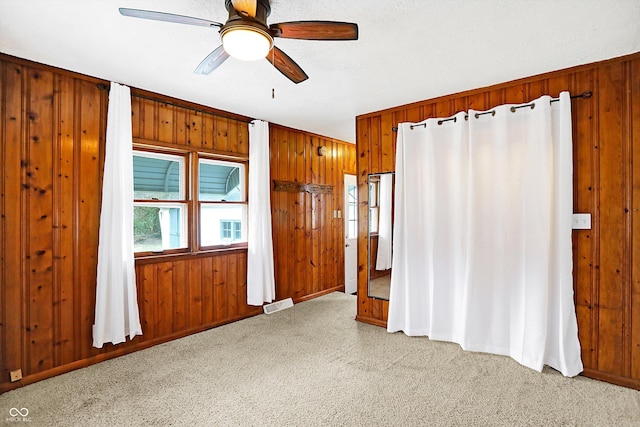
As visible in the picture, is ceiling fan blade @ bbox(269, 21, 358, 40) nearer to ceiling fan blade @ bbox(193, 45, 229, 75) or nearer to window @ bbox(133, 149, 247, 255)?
ceiling fan blade @ bbox(193, 45, 229, 75)

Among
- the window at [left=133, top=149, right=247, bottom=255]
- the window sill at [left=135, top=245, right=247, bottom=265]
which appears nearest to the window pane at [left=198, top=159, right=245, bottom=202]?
the window at [left=133, top=149, right=247, bottom=255]

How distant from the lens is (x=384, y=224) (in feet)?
12.5

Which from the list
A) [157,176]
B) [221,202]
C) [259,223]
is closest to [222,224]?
[221,202]

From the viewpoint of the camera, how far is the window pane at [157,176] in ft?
10.8

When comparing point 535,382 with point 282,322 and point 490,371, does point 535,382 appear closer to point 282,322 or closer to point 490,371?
point 490,371

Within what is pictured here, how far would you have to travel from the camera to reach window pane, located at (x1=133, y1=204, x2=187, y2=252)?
10.7ft

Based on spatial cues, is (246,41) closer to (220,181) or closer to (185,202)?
(185,202)

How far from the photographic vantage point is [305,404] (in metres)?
2.27

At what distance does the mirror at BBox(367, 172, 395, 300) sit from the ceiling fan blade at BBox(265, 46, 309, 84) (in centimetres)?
184

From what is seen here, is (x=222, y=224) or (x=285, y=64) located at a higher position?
(x=285, y=64)

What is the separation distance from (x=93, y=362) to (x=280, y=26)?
9.91 feet

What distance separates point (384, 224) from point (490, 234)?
114 cm

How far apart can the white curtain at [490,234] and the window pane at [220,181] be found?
1.92 meters

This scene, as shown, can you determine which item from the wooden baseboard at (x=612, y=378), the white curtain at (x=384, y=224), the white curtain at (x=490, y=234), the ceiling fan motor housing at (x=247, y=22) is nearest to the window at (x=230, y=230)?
the white curtain at (x=384, y=224)
